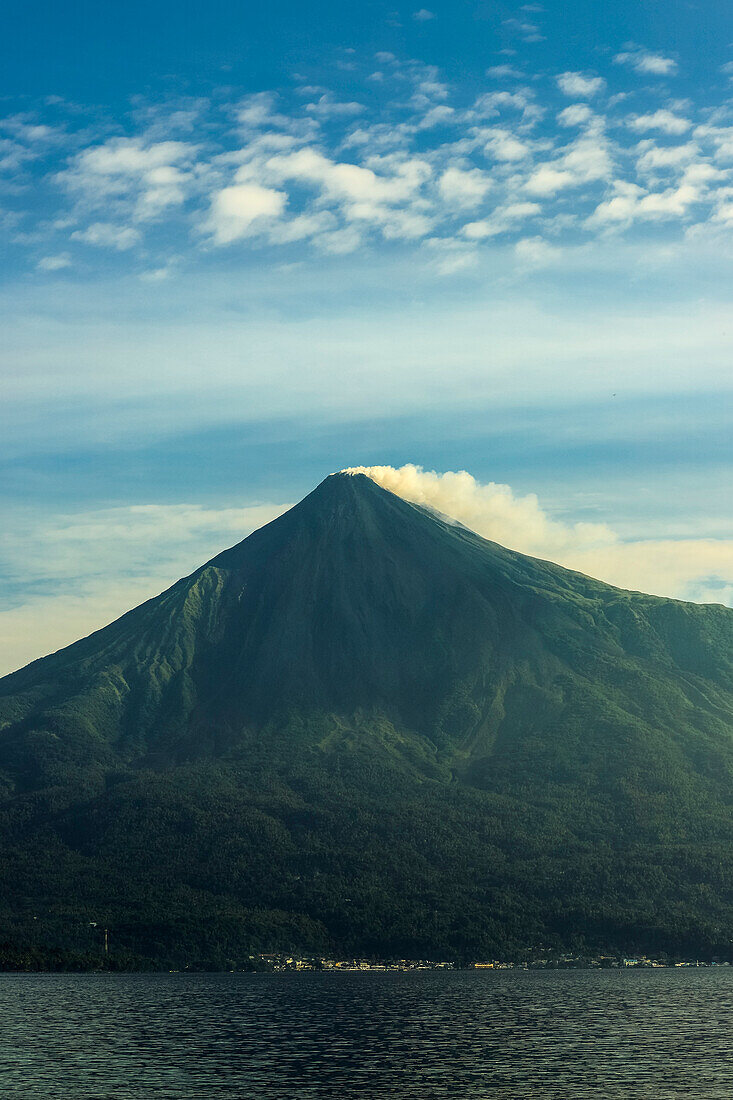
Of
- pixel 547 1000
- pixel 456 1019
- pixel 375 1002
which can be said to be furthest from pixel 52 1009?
pixel 547 1000

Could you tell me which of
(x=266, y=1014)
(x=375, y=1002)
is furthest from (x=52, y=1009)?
(x=375, y=1002)

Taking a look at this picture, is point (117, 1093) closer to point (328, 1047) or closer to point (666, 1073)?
point (328, 1047)

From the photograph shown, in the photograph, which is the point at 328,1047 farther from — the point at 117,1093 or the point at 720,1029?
the point at 720,1029

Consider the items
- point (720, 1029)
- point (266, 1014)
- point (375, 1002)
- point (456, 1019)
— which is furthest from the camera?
point (375, 1002)

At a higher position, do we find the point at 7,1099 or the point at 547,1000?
the point at 7,1099

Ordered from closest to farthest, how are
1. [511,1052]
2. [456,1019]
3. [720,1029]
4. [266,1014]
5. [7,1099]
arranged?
1. [7,1099]
2. [511,1052]
3. [720,1029]
4. [456,1019]
5. [266,1014]

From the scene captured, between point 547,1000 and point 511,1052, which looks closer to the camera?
point 511,1052
